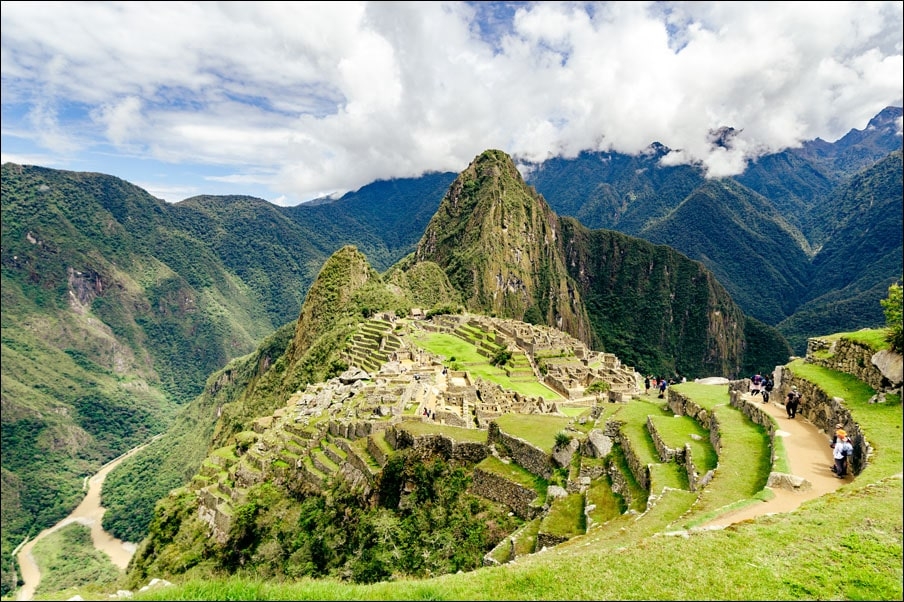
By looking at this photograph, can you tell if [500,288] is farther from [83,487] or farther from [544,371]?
[83,487]

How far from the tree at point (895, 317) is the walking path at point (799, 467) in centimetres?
330

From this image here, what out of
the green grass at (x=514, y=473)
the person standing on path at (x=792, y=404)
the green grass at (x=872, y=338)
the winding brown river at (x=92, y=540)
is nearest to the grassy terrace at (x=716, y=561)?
the green grass at (x=872, y=338)

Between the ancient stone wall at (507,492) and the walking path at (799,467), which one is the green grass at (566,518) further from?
the walking path at (799,467)

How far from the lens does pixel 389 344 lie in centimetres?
6756

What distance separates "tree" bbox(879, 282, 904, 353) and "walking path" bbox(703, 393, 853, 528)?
10.8 ft

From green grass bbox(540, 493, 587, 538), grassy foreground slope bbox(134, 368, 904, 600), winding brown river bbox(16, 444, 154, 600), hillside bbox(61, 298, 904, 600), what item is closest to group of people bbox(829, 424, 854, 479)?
hillside bbox(61, 298, 904, 600)

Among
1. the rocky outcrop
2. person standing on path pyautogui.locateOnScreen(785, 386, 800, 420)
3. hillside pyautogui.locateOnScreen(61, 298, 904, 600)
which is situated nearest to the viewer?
hillside pyautogui.locateOnScreen(61, 298, 904, 600)

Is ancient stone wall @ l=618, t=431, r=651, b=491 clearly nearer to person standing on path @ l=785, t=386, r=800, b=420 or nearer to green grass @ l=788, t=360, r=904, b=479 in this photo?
person standing on path @ l=785, t=386, r=800, b=420

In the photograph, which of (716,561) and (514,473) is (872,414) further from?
(514,473)

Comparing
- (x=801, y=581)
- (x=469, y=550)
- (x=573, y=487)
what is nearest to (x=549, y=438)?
(x=573, y=487)

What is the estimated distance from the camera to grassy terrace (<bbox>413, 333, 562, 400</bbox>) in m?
54.9

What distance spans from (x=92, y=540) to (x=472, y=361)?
109656 mm

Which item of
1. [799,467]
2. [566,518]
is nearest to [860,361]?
[799,467]

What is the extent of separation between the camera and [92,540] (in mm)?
114688
